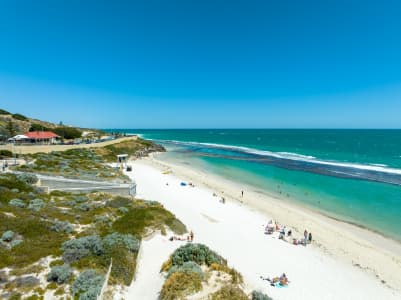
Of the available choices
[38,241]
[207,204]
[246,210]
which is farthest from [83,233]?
[246,210]

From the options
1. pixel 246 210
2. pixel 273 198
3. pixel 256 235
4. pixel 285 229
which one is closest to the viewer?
pixel 256 235

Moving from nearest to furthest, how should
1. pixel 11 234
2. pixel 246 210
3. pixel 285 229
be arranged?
pixel 11 234 < pixel 285 229 < pixel 246 210

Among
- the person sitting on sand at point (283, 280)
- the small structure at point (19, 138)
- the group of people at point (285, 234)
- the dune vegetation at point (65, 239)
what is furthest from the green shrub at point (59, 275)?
the small structure at point (19, 138)

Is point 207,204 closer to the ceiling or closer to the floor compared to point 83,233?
closer to the floor

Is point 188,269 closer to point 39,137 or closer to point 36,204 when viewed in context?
point 36,204

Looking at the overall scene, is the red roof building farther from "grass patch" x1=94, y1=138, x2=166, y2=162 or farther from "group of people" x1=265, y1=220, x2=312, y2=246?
"group of people" x1=265, y1=220, x2=312, y2=246

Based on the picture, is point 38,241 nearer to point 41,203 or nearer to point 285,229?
point 41,203

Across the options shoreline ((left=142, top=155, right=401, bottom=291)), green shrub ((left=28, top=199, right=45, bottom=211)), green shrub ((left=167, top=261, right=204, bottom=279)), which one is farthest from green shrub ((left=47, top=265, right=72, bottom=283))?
shoreline ((left=142, top=155, right=401, bottom=291))
